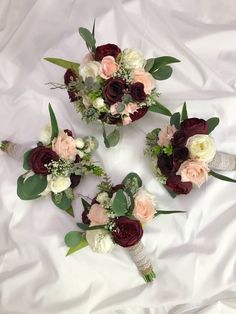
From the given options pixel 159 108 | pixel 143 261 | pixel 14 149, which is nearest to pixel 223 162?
pixel 159 108

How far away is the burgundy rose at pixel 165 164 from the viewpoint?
1426mm

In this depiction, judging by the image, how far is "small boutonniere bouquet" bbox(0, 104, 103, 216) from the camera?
1.47 m

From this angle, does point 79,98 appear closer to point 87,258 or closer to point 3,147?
point 3,147

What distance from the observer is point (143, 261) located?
56.7 inches

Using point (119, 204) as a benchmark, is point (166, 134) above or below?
above

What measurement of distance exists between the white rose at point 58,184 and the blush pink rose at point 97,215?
0.37 ft

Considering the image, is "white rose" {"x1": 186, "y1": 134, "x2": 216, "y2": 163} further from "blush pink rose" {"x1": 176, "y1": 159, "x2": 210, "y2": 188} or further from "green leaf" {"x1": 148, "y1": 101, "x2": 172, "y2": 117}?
"green leaf" {"x1": 148, "y1": 101, "x2": 172, "y2": 117}

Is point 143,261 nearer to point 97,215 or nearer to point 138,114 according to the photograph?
point 97,215

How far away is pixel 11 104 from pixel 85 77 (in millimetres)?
403

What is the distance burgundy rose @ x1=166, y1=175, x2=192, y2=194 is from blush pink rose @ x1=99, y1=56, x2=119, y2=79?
358 mm

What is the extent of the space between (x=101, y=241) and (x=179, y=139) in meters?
0.37

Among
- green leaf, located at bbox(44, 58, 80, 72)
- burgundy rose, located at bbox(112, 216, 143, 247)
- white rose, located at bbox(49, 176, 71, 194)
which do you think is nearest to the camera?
burgundy rose, located at bbox(112, 216, 143, 247)

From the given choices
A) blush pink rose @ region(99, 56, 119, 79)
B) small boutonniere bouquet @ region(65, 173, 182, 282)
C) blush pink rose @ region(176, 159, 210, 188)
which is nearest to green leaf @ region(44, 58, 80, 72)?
blush pink rose @ region(99, 56, 119, 79)

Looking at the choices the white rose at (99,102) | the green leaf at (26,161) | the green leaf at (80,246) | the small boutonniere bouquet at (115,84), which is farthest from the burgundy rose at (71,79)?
the green leaf at (80,246)
